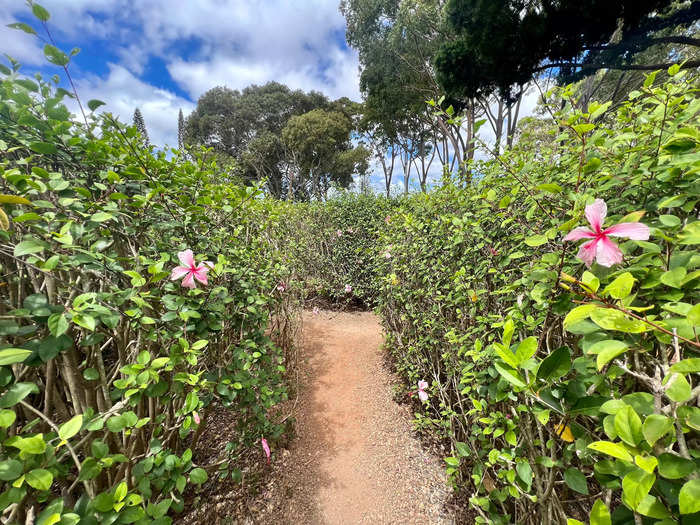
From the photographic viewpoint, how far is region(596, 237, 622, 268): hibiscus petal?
1.79ft

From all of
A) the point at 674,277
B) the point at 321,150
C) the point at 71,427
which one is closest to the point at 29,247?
the point at 71,427

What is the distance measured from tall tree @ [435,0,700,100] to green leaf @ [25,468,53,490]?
776cm

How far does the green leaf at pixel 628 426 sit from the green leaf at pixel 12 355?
3.96 feet

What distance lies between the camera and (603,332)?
23.0 inches

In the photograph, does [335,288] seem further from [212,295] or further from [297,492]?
[212,295]

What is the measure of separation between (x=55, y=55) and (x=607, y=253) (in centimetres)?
179

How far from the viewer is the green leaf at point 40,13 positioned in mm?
825

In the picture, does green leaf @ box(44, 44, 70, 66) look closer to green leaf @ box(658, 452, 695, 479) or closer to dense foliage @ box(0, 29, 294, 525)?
dense foliage @ box(0, 29, 294, 525)

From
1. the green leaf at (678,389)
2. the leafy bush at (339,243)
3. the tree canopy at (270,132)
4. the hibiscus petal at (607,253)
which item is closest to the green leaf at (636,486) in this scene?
the green leaf at (678,389)

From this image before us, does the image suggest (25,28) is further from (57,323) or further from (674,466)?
(674,466)

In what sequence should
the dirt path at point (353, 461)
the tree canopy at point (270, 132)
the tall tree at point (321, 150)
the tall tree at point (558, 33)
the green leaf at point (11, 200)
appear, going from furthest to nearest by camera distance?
the tree canopy at point (270, 132) < the tall tree at point (321, 150) < the tall tree at point (558, 33) < the dirt path at point (353, 461) < the green leaf at point (11, 200)

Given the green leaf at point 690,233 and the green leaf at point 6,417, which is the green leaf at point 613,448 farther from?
the green leaf at point 6,417

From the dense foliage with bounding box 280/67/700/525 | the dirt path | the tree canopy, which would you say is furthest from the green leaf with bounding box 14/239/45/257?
the tree canopy

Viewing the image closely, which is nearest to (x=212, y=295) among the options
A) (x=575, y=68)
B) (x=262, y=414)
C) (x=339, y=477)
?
(x=262, y=414)
